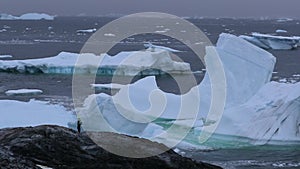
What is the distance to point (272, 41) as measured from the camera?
42.2 m

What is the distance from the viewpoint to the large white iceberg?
12344 millimetres

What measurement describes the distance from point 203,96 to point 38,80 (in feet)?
40.8

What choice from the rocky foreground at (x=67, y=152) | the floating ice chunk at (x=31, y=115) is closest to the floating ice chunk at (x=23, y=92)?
the floating ice chunk at (x=31, y=115)

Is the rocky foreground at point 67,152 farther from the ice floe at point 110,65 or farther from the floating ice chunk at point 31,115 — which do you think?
the ice floe at point 110,65

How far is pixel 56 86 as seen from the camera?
76.4ft

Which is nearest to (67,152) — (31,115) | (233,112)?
(233,112)

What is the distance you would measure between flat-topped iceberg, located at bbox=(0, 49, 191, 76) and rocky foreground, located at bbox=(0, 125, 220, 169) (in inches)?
879

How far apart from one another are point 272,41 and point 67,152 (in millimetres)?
39804

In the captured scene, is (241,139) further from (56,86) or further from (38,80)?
(38,80)

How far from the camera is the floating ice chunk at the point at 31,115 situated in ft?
43.0

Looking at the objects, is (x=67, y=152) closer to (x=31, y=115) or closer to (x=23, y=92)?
(x=31, y=115)

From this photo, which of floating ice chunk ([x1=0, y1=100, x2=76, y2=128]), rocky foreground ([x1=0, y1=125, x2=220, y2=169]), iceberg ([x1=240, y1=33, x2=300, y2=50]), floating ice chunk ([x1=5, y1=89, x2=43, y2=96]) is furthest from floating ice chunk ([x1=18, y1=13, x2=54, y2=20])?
rocky foreground ([x1=0, y1=125, x2=220, y2=169])

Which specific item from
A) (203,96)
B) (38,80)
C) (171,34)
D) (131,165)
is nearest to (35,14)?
(171,34)

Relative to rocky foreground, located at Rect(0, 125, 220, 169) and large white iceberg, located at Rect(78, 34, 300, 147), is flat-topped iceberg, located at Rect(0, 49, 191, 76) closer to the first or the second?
large white iceberg, located at Rect(78, 34, 300, 147)
